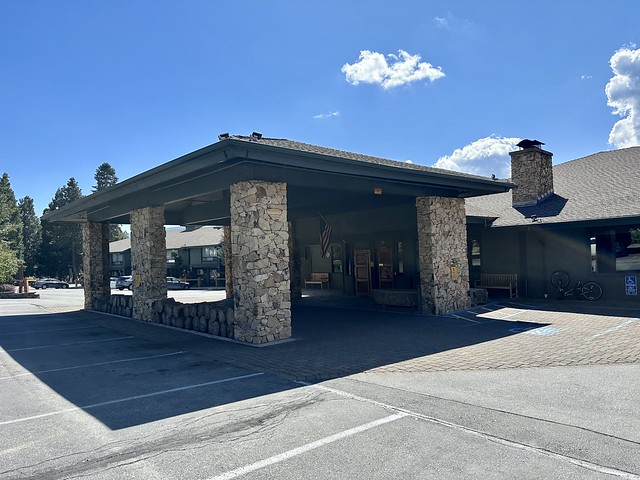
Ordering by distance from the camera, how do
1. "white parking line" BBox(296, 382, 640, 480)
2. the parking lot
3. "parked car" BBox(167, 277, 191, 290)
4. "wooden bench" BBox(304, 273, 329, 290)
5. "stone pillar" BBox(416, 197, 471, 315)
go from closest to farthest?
"white parking line" BBox(296, 382, 640, 480) → the parking lot → "stone pillar" BBox(416, 197, 471, 315) → "wooden bench" BBox(304, 273, 329, 290) → "parked car" BBox(167, 277, 191, 290)

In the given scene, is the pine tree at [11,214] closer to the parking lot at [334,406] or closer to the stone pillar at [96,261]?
the stone pillar at [96,261]

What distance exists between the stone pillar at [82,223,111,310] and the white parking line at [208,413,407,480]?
1821 centimetres

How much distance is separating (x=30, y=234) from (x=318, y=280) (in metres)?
65.2

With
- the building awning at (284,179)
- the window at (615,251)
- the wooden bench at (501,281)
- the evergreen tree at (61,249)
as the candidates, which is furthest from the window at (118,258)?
the window at (615,251)

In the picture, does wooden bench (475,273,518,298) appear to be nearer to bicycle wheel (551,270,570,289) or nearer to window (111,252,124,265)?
bicycle wheel (551,270,570,289)

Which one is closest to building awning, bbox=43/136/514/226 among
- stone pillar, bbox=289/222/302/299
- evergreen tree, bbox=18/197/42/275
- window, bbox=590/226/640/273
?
stone pillar, bbox=289/222/302/299

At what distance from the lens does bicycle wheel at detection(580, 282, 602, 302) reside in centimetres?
1672

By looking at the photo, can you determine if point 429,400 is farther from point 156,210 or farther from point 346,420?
point 156,210

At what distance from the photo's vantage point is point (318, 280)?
26938 mm

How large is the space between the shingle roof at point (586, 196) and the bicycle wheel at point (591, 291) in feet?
8.60

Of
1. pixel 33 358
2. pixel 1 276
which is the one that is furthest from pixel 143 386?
pixel 1 276

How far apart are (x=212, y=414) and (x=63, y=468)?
1.83 metres

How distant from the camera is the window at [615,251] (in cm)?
1617

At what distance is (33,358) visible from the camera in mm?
10211
